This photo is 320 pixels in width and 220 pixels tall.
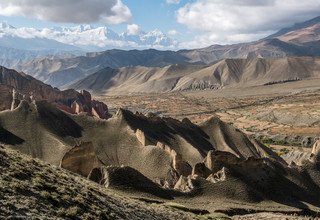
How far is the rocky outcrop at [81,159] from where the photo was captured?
6900 centimetres

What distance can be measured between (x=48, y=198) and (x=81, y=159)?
4473cm

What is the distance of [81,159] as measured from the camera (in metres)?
70.9

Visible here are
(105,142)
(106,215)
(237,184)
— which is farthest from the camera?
(105,142)

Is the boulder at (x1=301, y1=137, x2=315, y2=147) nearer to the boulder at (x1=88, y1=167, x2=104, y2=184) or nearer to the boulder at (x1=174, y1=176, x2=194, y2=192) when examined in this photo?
the boulder at (x1=174, y1=176, x2=194, y2=192)

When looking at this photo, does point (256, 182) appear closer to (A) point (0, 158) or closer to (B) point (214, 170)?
(B) point (214, 170)

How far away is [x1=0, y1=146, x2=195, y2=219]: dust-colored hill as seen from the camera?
23.8 meters

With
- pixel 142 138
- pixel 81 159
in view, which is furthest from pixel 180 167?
pixel 81 159

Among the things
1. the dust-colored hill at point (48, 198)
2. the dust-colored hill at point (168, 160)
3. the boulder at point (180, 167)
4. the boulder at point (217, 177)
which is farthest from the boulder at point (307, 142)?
the dust-colored hill at point (48, 198)

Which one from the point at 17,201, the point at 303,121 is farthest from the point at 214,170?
the point at 303,121

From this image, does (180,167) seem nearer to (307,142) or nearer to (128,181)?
(128,181)

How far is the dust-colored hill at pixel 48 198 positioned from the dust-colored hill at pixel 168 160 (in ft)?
56.1

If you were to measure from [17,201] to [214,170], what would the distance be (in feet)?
162

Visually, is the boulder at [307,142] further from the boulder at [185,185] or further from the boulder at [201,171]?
the boulder at [185,185]

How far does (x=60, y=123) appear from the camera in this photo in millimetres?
95062
